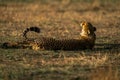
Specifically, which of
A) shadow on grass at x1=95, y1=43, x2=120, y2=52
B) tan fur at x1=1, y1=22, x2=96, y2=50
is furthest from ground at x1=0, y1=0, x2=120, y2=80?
tan fur at x1=1, y1=22, x2=96, y2=50

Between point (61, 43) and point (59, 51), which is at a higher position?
point (61, 43)

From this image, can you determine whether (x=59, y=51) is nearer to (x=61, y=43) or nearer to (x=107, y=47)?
(x=61, y=43)

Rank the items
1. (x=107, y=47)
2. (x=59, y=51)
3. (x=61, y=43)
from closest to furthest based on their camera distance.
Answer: (x=61, y=43), (x=59, y=51), (x=107, y=47)

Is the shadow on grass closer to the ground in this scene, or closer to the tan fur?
the ground

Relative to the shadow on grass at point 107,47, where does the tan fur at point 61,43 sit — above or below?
above

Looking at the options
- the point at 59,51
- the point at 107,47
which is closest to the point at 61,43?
the point at 59,51

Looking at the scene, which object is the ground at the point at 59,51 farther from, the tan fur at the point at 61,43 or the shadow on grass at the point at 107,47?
the tan fur at the point at 61,43

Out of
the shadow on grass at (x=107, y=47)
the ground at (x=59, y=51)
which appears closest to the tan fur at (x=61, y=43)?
the ground at (x=59, y=51)

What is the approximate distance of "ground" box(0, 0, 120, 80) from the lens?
26.6 feet

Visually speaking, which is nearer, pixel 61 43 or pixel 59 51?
pixel 61 43

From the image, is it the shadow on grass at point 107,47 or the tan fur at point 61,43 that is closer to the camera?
the tan fur at point 61,43

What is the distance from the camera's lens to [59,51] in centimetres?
1001

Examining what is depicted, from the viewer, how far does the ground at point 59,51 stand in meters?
8.10

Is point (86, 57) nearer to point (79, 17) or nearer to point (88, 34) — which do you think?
point (88, 34)
